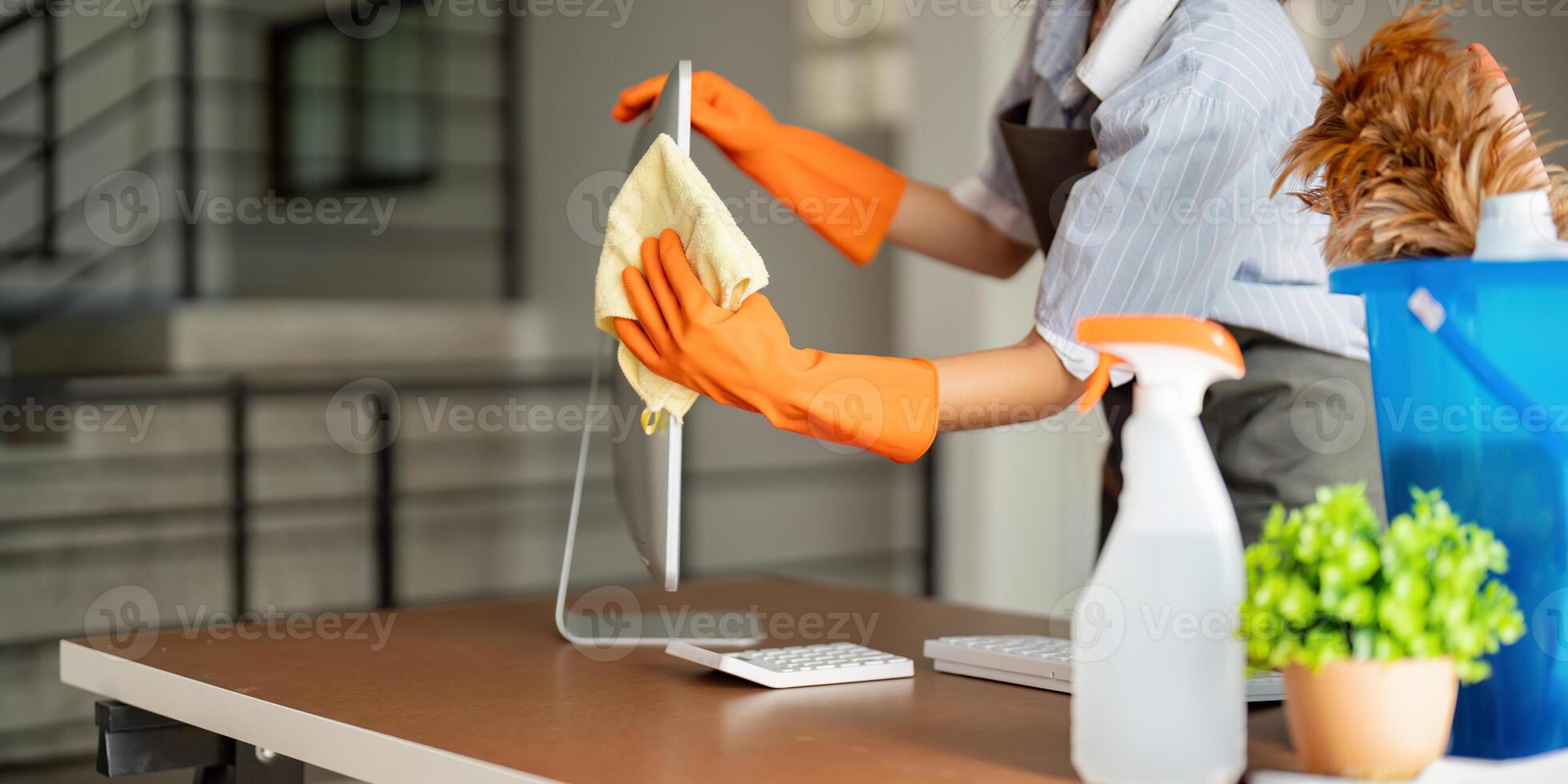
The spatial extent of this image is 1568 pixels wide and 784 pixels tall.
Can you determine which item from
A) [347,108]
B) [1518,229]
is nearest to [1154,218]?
[1518,229]

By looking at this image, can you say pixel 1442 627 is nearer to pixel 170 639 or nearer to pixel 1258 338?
pixel 1258 338

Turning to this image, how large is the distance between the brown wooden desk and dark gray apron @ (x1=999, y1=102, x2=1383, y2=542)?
0.71 ft

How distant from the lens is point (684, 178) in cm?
89

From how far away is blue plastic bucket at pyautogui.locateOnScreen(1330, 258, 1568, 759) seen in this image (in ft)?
2.10

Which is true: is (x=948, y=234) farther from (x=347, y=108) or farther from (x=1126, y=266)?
(x=347, y=108)

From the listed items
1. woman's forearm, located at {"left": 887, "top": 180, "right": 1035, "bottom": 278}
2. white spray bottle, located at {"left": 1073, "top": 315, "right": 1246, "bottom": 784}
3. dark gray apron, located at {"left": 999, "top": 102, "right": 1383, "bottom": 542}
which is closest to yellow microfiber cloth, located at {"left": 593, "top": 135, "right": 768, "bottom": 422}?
white spray bottle, located at {"left": 1073, "top": 315, "right": 1246, "bottom": 784}

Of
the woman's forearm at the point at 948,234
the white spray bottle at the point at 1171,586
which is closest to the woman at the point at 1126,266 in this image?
the woman's forearm at the point at 948,234

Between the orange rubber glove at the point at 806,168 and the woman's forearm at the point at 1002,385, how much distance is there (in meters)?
0.37

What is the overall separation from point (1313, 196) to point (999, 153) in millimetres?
718

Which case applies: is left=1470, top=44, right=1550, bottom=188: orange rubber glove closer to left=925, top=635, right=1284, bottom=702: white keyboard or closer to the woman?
the woman

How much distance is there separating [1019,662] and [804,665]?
0.49ft

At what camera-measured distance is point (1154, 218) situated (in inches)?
39.7

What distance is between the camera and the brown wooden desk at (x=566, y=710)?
72 centimetres

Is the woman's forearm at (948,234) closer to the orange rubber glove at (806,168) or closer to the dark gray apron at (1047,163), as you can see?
the orange rubber glove at (806,168)
